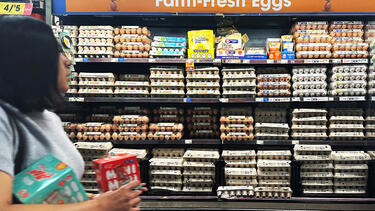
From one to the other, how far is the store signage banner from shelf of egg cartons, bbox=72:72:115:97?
0.94 metres

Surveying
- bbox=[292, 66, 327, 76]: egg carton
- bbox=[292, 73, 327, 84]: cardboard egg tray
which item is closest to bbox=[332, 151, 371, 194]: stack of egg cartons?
bbox=[292, 73, 327, 84]: cardboard egg tray

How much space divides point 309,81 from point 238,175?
1.68 metres

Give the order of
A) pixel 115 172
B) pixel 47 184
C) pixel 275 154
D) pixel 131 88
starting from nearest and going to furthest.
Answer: pixel 47 184 → pixel 115 172 → pixel 275 154 → pixel 131 88

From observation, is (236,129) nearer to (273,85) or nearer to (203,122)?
(203,122)

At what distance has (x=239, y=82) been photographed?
3.41m

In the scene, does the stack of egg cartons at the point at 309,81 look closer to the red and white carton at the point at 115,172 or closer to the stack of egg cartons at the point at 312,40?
the stack of egg cartons at the point at 312,40

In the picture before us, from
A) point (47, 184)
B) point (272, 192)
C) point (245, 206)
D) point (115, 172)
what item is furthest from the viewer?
point (272, 192)

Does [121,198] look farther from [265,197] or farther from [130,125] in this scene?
[265,197]

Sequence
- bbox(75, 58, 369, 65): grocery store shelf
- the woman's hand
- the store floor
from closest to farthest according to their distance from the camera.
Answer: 1. the woman's hand
2. the store floor
3. bbox(75, 58, 369, 65): grocery store shelf

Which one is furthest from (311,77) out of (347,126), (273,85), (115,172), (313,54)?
(115,172)

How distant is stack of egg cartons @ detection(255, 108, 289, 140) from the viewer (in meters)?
3.39

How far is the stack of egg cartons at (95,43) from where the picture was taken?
11.1 ft

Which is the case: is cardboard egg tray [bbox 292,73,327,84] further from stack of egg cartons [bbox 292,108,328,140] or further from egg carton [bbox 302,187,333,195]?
egg carton [bbox 302,187,333,195]

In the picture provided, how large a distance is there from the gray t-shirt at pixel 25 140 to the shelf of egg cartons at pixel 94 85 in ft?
8.59
